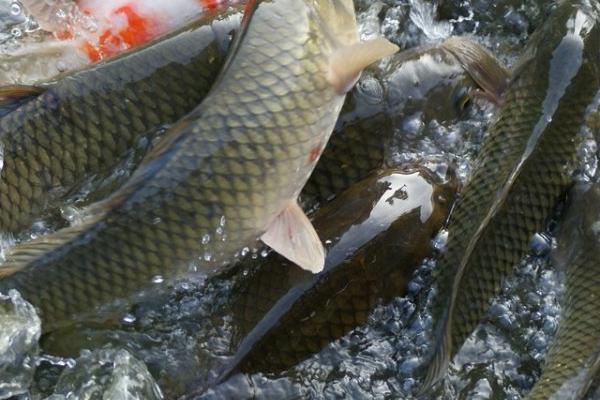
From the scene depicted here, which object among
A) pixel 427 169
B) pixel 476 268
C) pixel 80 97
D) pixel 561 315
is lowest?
pixel 561 315

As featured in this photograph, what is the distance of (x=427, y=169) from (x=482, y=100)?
390mm

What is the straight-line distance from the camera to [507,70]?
307 centimetres

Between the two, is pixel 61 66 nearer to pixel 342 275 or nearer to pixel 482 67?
pixel 342 275

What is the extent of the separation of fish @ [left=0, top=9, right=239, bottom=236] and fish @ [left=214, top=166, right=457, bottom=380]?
1.70 ft

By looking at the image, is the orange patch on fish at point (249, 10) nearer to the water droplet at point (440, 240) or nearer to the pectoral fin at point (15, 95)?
the pectoral fin at point (15, 95)

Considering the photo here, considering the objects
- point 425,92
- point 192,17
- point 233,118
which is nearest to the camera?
point 233,118

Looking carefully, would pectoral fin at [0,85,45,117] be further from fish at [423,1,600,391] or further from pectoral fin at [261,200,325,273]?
fish at [423,1,600,391]

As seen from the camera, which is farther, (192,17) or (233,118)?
(192,17)

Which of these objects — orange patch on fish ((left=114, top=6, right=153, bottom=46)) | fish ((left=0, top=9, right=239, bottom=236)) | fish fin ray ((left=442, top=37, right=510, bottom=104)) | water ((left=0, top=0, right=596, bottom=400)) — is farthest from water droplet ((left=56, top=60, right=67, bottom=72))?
fish fin ray ((left=442, top=37, right=510, bottom=104))

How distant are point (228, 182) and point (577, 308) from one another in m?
1.04

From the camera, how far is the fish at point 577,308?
2.40 metres

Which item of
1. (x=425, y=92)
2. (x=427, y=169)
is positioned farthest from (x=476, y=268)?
(x=425, y=92)

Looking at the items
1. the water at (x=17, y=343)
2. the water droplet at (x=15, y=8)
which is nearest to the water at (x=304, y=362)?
the water at (x=17, y=343)

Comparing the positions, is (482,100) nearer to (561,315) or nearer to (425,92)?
(425,92)
